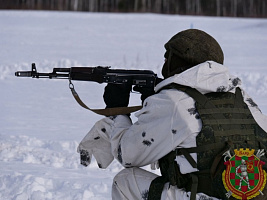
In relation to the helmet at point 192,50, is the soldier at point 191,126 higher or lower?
lower

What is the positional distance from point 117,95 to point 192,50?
1.47 ft

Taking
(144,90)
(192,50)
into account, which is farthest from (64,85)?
(192,50)

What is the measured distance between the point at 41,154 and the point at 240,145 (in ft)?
10.8

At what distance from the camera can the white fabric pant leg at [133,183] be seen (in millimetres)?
3018

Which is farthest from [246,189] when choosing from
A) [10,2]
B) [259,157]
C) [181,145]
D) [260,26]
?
[10,2]

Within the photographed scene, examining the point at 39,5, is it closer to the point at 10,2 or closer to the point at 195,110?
the point at 10,2

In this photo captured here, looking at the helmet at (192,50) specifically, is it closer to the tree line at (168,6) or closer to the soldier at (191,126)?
the soldier at (191,126)

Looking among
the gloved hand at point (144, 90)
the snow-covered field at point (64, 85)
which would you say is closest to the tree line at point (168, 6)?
the snow-covered field at point (64, 85)

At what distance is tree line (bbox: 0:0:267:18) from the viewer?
1501 inches

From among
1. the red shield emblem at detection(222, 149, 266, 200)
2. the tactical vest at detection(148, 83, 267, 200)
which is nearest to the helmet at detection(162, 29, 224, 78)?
the tactical vest at detection(148, 83, 267, 200)

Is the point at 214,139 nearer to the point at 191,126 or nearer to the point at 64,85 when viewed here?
the point at 191,126

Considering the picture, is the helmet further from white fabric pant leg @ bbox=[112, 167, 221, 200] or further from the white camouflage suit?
white fabric pant leg @ bbox=[112, 167, 221, 200]

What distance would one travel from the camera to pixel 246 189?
2750 mm

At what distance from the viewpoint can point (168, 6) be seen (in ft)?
130
